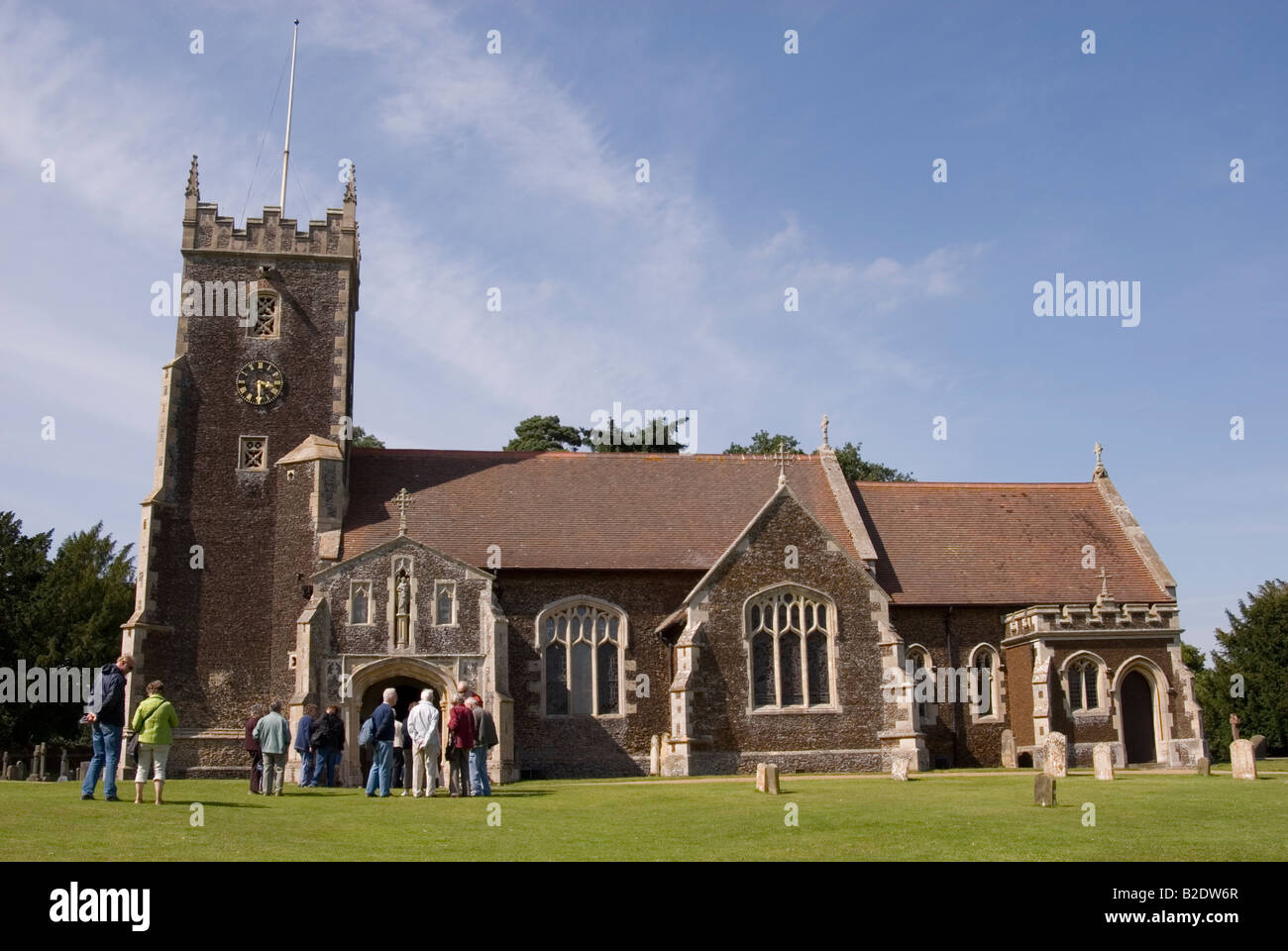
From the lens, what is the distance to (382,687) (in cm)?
2734

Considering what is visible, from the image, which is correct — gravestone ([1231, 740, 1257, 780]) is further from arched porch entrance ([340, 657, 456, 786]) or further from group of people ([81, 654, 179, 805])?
group of people ([81, 654, 179, 805])

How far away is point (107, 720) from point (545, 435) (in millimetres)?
43749

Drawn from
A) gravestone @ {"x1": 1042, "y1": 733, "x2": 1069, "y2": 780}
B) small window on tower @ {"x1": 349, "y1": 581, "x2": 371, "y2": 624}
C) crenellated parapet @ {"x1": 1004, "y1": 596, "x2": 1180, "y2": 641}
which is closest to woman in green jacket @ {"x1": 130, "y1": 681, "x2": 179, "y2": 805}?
small window on tower @ {"x1": 349, "y1": 581, "x2": 371, "y2": 624}

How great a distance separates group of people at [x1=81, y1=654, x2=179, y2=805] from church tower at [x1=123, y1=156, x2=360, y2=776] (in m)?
12.8

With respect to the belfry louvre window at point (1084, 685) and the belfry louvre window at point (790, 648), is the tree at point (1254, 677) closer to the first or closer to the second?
the belfry louvre window at point (1084, 685)

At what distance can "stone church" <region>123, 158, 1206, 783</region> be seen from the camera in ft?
90.8

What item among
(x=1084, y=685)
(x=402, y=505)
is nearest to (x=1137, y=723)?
(x=1084, y=685)

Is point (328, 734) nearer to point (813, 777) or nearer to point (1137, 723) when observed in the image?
point (813, 777)

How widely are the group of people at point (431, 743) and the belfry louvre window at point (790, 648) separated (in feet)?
35.4

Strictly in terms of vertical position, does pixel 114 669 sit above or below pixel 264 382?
below
